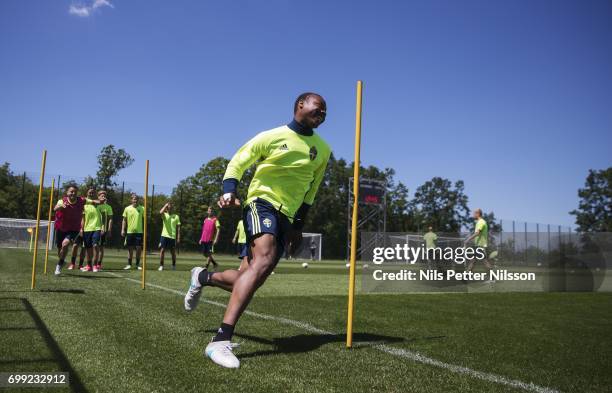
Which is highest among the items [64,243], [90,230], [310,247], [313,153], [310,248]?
[313,153]

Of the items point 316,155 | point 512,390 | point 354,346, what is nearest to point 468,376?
point 512,390

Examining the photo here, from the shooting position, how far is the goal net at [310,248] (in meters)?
49.8

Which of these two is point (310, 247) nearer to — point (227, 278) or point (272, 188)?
point (227, 278)

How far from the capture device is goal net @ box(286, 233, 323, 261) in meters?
49.8

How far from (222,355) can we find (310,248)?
47211 mm

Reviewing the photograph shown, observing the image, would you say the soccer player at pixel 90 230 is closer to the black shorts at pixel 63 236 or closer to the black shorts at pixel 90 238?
the black shorts at pixel 90 238

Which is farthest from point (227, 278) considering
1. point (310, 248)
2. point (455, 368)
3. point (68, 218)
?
point (310, 248)

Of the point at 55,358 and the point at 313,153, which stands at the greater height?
the point at 313,153

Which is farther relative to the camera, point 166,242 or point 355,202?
point 166,242

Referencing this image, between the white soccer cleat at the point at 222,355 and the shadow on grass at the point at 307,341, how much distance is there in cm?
23

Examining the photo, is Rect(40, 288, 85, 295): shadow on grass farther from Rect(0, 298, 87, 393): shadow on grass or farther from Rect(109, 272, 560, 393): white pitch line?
Rect(109, 272, 560, 393): white pitch line

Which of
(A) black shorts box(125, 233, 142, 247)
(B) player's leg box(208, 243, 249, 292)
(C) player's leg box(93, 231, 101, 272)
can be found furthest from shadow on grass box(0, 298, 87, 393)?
(A) black shorts box(125, 233, 142, 247)

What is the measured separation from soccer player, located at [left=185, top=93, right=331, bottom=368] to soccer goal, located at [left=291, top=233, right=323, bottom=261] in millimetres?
45056

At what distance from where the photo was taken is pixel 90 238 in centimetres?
1265
